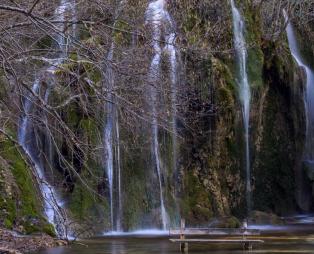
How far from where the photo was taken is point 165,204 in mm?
20781

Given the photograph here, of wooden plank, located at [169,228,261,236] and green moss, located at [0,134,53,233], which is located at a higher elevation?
green moss, located at [0,134,53,233]

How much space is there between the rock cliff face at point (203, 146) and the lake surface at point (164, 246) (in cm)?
148

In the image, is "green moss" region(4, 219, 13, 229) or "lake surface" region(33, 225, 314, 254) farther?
"green moss" region(4, 219, 13, 229)

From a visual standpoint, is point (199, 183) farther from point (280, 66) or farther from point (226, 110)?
point (280, 66)

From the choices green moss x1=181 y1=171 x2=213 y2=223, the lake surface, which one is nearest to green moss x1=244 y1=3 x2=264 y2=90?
green moss x1=181 y1=171 x2=213 y2=223

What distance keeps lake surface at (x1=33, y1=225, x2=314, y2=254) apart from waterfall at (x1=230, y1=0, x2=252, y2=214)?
614 centimetres

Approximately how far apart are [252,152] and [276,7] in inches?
323

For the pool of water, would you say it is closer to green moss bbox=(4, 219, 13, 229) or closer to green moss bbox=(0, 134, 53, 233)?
green moss bbox=(0, 134, 53, 233)

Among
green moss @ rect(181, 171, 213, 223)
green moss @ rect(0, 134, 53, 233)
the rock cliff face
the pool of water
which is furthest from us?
green moss @ rect(181, 171, 213, 223)

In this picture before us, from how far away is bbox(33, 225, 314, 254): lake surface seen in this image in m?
13.7

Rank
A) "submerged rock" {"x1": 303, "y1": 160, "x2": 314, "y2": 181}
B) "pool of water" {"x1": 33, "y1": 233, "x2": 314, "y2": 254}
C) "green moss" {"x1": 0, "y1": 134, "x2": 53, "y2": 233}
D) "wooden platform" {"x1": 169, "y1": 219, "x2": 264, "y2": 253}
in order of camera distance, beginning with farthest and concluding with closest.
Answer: "submerged rock" {"x1": 303, "y1": 160, "x2": 314, "y2": 181} → "green moss" {"x1": 0, "y1": 134, "x2": 53, "y2": 233} → "wooden platform" {"x1": 169, "y1": 219, "x2": 264, "y2": 253} → "pool of water" {"x1": 33, "y1": 233, "x2": 314, "y2": 254}

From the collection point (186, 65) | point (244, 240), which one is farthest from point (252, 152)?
point (244, 240)

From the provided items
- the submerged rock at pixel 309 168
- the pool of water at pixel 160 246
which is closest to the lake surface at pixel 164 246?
the pool of water at pixel 160 246

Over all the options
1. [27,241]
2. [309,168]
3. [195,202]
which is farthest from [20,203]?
[309,168]
